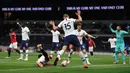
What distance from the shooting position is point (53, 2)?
5034cm

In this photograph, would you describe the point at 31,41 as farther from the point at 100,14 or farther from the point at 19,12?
the point at 100,14

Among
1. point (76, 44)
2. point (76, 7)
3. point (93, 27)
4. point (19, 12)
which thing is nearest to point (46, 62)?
point (76, 44)

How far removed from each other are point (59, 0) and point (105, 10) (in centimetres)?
620

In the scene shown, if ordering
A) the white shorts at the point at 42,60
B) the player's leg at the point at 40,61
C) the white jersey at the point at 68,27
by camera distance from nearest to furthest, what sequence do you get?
the white jersey at the point at 68,27, the player's leg at the point at 40,61, the white shorts at the point at 42,60

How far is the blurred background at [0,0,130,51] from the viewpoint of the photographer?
157ft

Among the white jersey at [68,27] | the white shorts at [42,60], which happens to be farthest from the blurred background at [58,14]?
the white jersey at [68,27]

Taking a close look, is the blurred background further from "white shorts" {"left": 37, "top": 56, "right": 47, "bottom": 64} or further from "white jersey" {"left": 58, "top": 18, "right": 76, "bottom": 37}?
"white jersey" {"left": 58, "top": 18, "right": 76, "bottom": 37}

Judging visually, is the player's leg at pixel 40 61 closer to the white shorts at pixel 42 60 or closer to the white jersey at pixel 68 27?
the white shorts at pixel 42 60

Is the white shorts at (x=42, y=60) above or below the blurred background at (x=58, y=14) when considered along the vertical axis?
below

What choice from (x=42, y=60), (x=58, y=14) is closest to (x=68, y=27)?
(x=42, y=60)

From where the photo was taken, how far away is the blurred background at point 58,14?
1886 inches

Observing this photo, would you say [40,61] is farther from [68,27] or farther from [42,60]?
[68,27]

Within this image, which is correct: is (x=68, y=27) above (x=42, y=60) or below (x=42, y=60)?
above

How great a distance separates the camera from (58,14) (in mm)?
51625
